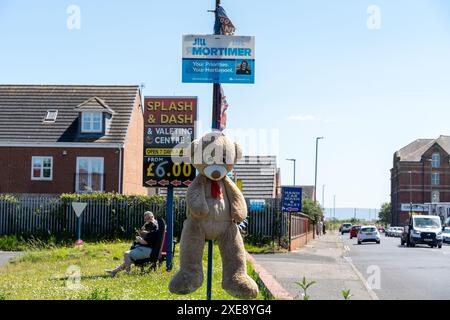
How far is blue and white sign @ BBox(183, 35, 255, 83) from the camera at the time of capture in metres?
8.70

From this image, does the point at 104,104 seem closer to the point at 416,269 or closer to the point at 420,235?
the point at 420,235

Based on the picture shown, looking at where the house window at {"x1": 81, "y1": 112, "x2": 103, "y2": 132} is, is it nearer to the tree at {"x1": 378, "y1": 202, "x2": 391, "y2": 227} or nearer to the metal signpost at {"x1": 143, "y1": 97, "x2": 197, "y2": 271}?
the metal signpost at {"x1": 143, "y1": 97, "x2": 197, "y2": 271}

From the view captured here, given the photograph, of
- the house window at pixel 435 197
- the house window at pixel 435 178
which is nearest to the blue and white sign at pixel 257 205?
the house window at pixel 435 197

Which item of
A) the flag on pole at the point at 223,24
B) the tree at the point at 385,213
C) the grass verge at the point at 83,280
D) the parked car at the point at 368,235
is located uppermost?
the flag on pole at the point at 223,24

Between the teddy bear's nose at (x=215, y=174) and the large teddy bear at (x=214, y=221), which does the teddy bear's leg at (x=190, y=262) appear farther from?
the teddy bear's nose at (x=215, y=174)

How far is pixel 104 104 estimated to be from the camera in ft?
122

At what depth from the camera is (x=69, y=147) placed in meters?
36.7

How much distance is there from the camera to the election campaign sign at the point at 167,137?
1341cm

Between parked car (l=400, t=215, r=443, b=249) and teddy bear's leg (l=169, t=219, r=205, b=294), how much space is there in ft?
106

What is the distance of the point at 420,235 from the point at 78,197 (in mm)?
19872

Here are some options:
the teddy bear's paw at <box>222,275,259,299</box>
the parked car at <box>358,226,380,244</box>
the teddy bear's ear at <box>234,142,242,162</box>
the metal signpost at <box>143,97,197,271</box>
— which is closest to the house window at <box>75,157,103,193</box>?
the parked car at <box>358,226,380,244</box>

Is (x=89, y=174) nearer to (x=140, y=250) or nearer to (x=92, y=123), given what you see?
(x=92, y=123)

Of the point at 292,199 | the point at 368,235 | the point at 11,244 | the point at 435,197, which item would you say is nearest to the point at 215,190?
the point at 292,199
